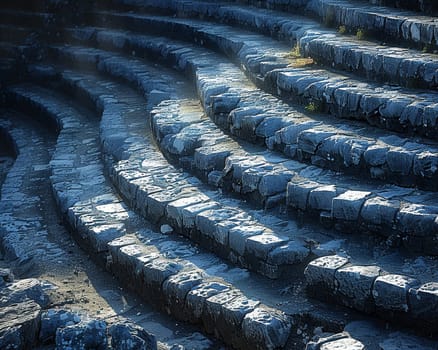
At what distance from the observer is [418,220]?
4.86 meters

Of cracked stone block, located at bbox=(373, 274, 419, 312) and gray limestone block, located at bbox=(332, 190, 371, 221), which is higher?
gray limestone block, located at bbox=(332, 190, 371, 221)

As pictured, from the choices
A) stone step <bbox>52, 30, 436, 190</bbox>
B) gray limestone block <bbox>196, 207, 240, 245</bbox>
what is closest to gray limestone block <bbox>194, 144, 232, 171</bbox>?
stone step <bbox>52, 30, 436, 190</bbox>

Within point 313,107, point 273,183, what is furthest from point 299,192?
point 313,107

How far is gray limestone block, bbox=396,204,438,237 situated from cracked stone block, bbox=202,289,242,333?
3.70ft

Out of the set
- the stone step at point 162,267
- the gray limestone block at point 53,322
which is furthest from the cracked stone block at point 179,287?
the gray limestone block at point 53,322

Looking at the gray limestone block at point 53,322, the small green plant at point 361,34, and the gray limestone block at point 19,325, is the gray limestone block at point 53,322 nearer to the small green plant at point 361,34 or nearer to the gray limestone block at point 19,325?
the gray limestone block at point 19,325

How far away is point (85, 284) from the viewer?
607cm

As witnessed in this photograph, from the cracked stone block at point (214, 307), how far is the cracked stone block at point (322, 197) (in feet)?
2.82

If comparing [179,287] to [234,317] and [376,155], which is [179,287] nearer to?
[234,317]

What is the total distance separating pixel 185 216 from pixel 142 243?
0.41 metres

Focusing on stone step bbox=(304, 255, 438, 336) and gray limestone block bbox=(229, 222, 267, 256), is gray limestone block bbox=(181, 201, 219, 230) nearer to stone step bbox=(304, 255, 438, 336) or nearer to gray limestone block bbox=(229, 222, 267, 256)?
gray limestone block bbox=(229, 222, 267, 256)

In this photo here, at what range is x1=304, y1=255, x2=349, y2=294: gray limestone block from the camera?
15.7 feet

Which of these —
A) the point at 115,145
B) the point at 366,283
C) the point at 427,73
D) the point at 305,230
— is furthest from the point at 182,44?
the point at 366,283

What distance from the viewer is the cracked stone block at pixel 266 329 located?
15.0 feet
